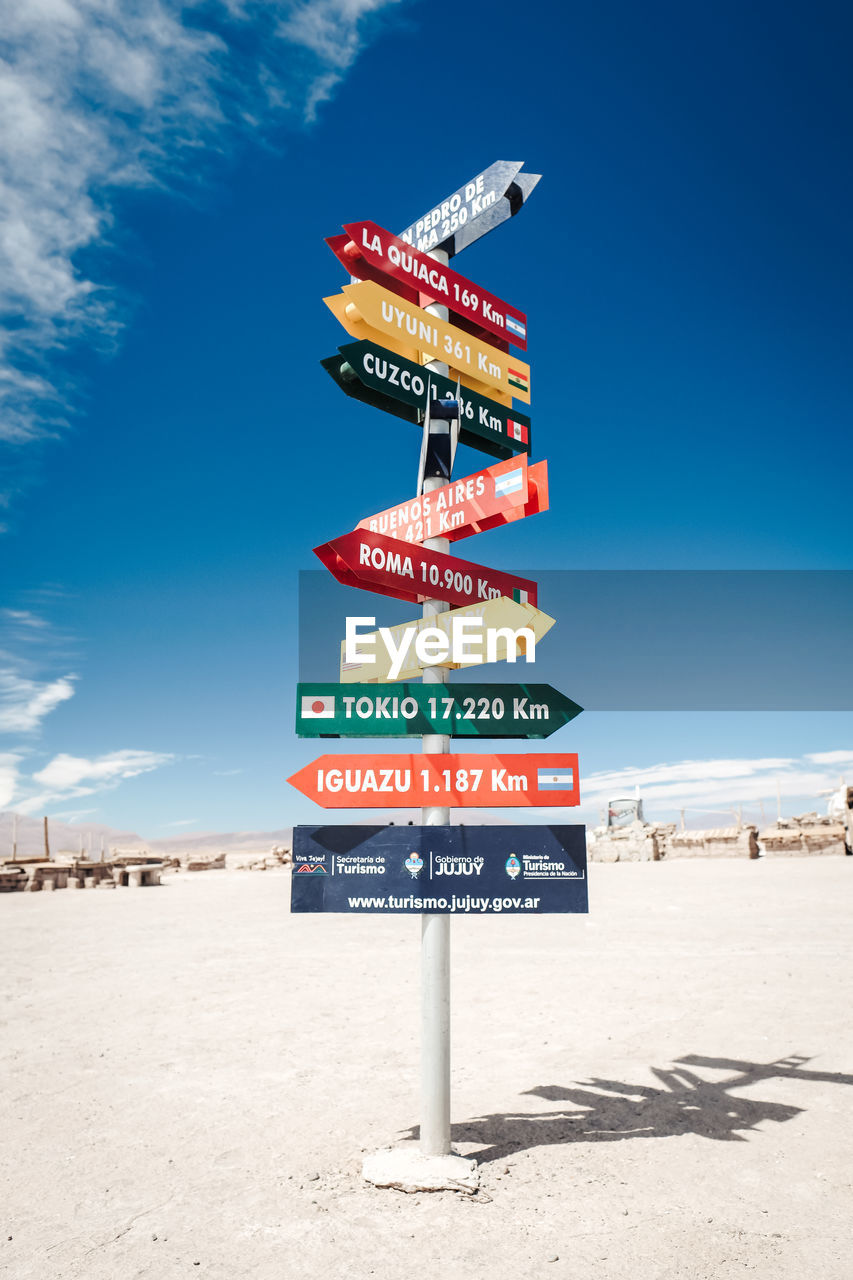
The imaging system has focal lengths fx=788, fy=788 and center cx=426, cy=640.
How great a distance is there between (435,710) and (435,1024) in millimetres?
1807

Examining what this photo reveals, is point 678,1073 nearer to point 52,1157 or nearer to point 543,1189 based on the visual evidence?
point 543,1189

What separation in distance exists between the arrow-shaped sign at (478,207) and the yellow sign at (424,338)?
674mm

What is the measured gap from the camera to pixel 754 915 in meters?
15.5

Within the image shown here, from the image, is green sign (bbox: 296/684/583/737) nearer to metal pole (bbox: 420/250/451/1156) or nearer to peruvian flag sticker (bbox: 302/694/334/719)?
peruvian flag sticker (bbox: 302/694/334/719)

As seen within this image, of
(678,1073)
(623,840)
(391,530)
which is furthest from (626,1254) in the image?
(623,840)

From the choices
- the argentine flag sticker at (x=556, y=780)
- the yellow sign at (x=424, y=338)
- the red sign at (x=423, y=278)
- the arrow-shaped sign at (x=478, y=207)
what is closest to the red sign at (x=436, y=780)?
the argentine flag sticker at (x=556, y=780)

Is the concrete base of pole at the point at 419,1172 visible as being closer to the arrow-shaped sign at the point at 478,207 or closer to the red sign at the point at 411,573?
the red sign at the point at 411,573

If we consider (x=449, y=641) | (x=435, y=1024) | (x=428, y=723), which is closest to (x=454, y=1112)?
(x=435, y=1024)

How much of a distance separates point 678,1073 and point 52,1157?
4663 mm

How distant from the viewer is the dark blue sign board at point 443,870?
449cm

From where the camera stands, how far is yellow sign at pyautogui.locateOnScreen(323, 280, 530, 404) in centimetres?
494

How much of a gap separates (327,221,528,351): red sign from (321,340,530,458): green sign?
0.53 m

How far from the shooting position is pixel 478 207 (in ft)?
17.5

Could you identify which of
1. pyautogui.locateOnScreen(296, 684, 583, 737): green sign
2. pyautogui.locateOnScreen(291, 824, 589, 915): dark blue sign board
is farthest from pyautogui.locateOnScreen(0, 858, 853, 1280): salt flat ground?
pyautogui.locateOnScreen(296, 684, 583, 737): green sign
